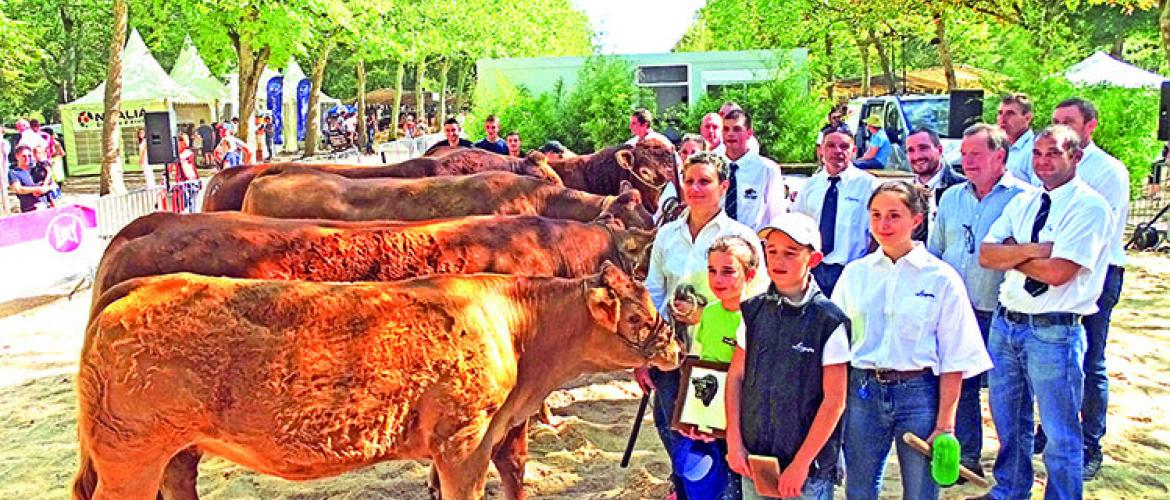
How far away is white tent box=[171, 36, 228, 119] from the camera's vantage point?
30703 millimetres

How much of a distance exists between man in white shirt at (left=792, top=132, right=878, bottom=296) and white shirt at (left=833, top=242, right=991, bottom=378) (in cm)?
195

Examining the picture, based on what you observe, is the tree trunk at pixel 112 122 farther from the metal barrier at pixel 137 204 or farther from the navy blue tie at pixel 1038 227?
the navy blue tie at pixel 1038 227

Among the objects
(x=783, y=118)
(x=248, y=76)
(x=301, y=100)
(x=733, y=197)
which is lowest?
(x=733, y=197)

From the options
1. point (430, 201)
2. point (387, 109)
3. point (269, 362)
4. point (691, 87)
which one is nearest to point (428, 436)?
point (269, 362)

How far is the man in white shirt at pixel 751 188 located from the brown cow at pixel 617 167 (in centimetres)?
359

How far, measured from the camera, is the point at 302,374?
3633mm

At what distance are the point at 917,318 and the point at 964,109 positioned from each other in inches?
476

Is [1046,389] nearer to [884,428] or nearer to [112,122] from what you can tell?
[884,428]

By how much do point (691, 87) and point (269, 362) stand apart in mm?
16049

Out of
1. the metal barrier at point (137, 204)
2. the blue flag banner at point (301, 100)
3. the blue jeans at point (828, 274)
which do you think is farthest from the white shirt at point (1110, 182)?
the blue flag banner at point (301, 100)

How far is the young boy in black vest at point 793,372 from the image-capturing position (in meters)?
3.23

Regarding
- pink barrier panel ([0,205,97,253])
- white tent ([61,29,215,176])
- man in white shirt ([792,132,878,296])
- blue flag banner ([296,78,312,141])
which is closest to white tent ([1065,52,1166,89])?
man in white shirt ([792,132,878,296])

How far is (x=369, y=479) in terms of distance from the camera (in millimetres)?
5578

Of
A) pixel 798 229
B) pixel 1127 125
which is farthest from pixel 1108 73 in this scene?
pixel 798 229
